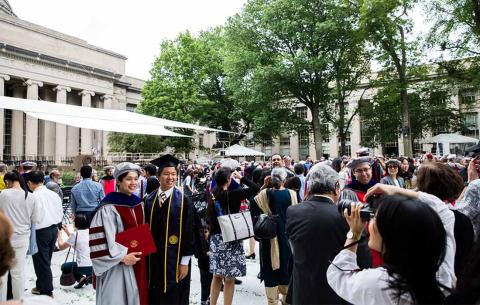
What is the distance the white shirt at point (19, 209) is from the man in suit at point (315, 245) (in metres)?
4.00

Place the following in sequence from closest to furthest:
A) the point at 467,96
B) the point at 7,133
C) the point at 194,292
A: the point at 194,292, the point at 467,96, the point at 7,133

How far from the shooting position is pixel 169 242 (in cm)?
362

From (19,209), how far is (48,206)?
746 mm

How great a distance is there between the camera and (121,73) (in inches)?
1807

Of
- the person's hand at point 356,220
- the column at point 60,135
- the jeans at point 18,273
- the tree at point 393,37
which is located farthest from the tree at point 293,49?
the person's hand at point 356,220

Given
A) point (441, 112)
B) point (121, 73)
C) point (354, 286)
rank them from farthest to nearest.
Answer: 1. point (121, 73)
2. point (441, 112)
3. point (354, 286)

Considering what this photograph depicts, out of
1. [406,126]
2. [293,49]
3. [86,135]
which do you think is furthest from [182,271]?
[86,135]

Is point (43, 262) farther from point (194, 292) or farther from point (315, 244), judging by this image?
point (315, 244)

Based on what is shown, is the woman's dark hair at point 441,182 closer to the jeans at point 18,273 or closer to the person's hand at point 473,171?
the person's hand at point 473,171

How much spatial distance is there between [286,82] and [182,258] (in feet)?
81.1

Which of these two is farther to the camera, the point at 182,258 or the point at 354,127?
the point at 354,127

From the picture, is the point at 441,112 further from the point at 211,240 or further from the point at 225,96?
the point at 211,240

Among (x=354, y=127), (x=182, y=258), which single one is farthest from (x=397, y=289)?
(x=354, y=127)

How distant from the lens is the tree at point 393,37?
67.0 ft
